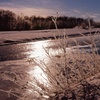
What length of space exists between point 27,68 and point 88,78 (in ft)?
8.16

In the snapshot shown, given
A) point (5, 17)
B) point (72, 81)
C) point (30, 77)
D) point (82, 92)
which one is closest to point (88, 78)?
point (72, 81)

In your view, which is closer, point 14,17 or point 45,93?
point 45,93

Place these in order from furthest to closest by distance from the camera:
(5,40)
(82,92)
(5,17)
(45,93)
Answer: (5,17) < (5,40) < (45,93) < (82,92)

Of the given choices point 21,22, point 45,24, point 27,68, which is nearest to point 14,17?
point 21,22

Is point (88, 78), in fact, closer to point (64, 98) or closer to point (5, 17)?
point (64, 98)

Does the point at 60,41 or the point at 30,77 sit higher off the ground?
the point at 60,41

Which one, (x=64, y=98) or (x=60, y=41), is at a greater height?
(x=60, y=41)

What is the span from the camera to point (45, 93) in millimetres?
4238

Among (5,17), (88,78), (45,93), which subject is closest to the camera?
(45,93)

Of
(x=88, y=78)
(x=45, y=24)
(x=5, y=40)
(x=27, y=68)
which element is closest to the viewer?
(x=88, y=78)

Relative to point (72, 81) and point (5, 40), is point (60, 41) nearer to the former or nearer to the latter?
point (72, 81)

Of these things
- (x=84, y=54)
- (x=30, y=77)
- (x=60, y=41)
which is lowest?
(x=30, y=77)

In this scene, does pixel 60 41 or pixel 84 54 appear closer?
pixel 60 41

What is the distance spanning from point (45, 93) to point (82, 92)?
58 cm
